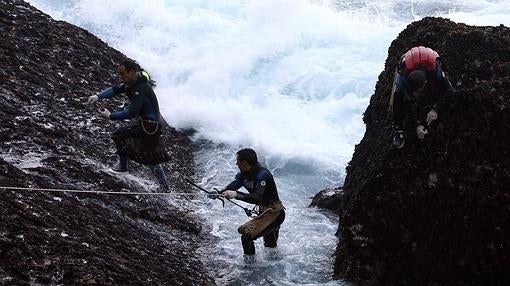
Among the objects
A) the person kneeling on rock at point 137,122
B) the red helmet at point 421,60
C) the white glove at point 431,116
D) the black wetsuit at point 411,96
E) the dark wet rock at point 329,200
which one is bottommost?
the dark wet rock at point 329,200

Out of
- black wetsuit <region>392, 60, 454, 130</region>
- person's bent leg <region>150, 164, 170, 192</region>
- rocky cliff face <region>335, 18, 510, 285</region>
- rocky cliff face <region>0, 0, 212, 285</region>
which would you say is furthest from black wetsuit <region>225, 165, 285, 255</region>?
black wetsuit <region>392, 60, 454, 130</region>

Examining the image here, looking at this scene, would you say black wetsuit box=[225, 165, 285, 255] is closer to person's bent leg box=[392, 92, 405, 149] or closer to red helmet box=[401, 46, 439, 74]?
person's bent leg box=[392, 92, 405, 149]

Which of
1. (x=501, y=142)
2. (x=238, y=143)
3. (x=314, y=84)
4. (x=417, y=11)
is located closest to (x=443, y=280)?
(x=501, y=142)

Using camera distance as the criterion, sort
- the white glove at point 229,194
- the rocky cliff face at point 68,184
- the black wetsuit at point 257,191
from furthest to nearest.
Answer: the black wetsuit at point 257,191
the white glove at point 229,194
the rocky cliff face at point 68,184

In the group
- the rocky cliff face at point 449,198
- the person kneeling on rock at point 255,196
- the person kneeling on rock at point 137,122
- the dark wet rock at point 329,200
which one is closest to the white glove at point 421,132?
the rocky cliff face at point 449,198

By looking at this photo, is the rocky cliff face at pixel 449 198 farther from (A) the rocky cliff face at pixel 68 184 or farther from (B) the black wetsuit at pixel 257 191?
(A) the rocky cliff face at pixel 68 184

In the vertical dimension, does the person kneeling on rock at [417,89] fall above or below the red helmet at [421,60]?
below

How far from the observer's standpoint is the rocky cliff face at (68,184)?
18.0 feet

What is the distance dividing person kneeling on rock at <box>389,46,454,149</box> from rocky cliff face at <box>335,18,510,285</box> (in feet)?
0.51

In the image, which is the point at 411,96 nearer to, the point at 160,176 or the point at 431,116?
the point at 431,116

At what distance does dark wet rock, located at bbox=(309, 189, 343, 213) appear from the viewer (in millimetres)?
10266

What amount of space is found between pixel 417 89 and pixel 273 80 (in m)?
13.4

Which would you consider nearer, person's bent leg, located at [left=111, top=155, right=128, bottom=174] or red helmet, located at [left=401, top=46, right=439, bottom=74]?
red helmet, located at [left=401, top=46, right=439, bottom=74]

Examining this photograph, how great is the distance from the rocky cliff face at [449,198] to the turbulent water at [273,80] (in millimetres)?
973
